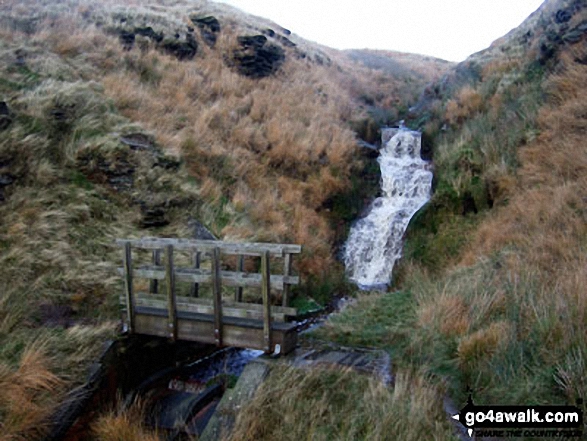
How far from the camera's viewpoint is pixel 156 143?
11516mm

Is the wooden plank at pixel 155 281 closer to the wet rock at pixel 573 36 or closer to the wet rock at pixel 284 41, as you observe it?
the wet rock at pixel 573 36

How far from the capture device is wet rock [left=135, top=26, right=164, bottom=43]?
17389 mm

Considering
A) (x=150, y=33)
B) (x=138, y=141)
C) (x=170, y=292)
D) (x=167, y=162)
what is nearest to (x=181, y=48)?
(x=150, y=33)

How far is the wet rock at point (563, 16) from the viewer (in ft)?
43.5

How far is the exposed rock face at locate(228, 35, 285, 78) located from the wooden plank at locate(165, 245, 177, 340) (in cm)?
1347

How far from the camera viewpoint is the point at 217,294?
6.44 metres

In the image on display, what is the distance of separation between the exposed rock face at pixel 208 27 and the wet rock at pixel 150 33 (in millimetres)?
2314

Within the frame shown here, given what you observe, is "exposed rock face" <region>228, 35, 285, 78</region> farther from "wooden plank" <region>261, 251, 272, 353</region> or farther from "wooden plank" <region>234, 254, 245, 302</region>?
"wooden plank" <region>261, 251, 272, 353</region>

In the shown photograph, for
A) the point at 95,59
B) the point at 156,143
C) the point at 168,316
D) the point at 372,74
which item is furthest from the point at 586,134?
the point at 372,74

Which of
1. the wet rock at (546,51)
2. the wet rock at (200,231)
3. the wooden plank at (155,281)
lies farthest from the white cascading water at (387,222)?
the wooden plank at (155,281)

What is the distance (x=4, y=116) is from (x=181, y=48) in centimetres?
945

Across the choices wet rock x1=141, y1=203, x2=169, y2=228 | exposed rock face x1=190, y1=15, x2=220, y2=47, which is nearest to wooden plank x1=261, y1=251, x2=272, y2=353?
wet rock x1=141, y1=203, x2=169, y2=228

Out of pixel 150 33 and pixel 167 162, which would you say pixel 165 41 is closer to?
pixel 150 33

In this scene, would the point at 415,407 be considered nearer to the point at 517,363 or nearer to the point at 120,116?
the point at 517,363
